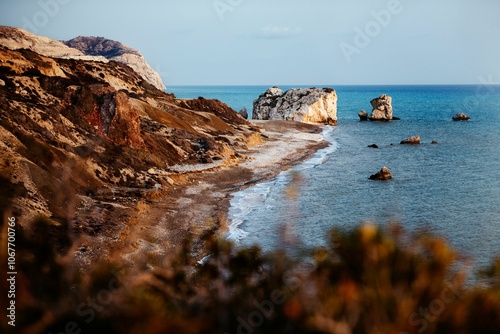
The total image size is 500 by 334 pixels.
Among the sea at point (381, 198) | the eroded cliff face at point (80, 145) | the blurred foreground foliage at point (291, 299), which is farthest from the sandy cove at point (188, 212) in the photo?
the blurred foreground foliage at point (291, 299)

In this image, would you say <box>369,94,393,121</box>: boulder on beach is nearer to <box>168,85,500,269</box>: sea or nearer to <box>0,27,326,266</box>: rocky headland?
<box>168,85,500,269</box>: sea

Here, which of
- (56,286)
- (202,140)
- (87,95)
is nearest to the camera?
(56,286)

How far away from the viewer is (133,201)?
33.8 meters

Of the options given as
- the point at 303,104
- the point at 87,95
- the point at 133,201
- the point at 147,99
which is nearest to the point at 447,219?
the point at 133,201

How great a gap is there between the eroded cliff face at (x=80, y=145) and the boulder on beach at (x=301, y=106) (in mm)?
44183

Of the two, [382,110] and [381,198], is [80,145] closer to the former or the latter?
[381,198]

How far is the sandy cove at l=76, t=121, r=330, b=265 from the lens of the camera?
81.9 ft

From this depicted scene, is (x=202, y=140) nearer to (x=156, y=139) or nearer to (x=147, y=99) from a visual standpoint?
(x=156, y=139)

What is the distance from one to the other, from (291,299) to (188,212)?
80.5ft

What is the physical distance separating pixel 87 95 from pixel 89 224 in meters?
22.4

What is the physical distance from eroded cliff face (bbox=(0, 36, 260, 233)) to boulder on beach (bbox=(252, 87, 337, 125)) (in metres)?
44.2

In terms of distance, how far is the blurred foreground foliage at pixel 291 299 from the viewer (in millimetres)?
8047

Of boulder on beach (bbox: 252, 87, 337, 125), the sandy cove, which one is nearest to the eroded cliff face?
the sandy cove

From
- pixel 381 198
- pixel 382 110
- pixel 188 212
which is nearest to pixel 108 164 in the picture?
pixel 188 212
